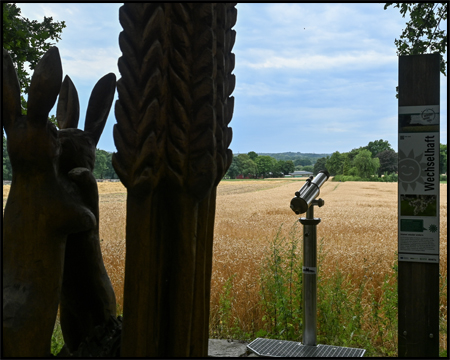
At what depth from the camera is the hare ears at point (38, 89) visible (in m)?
1.11

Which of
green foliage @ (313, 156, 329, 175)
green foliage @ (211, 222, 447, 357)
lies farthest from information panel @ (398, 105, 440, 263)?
green foliage @ (211, 222, 447, 357)

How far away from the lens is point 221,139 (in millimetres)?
1214

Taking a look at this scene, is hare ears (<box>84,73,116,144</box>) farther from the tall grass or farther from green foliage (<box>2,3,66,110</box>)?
the tall grass


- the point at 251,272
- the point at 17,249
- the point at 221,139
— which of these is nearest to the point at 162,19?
the point at 221,139

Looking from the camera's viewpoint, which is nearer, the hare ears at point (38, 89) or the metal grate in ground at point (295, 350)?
the hare ears at point (38, 89)

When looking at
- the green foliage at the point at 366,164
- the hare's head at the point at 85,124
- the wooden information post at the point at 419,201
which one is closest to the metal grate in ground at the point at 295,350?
the wooden information post at the point at 419,201

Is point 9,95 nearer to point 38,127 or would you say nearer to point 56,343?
point 38,127

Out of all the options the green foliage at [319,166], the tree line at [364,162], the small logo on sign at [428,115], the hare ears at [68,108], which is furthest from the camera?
the tree line at [364,162]

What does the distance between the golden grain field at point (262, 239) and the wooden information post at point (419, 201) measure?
1092mm

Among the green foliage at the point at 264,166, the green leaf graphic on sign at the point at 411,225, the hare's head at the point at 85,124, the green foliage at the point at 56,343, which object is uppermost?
the green foliage at the point at 264,166

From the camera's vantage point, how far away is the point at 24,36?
8.01ft

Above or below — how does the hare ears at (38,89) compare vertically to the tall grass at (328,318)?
above

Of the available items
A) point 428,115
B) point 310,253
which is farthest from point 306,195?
point 428,115

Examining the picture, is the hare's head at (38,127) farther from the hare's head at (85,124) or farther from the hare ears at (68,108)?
the hare ears at (68,108)
